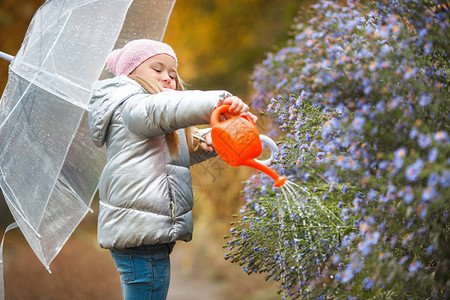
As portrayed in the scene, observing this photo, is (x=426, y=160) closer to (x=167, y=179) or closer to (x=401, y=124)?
(x=401, y=124)

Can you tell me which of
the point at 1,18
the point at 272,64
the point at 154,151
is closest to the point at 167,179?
the point at 154,151

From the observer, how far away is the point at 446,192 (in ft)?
2.93

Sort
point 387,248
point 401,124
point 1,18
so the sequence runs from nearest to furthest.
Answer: point 401,124
point 387,248
point 1,18

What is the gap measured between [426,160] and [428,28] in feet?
0.97

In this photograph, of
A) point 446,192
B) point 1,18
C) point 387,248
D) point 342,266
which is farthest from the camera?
point 1,18

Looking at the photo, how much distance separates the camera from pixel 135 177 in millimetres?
1441

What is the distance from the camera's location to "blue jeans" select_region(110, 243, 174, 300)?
57.9 inches

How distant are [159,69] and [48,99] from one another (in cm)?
35

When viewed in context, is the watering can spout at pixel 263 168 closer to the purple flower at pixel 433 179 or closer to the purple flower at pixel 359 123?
the purple flower at pixel 359 123

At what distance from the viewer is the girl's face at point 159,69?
5.10ft

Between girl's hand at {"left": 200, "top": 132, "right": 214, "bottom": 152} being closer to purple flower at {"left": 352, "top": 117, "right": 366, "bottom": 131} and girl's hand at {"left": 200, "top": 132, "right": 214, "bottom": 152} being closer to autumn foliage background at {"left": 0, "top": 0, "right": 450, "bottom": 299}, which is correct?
Result: autumn foliage background at {"left": 0, "top": 0, "right": 450, "bottom": 299}

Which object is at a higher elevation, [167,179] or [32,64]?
[32,64]

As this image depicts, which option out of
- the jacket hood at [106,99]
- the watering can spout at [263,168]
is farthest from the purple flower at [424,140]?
the jacket hood at [106,99]

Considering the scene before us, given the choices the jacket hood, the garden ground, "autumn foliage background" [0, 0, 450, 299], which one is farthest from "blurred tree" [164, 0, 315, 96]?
the jacket hood
